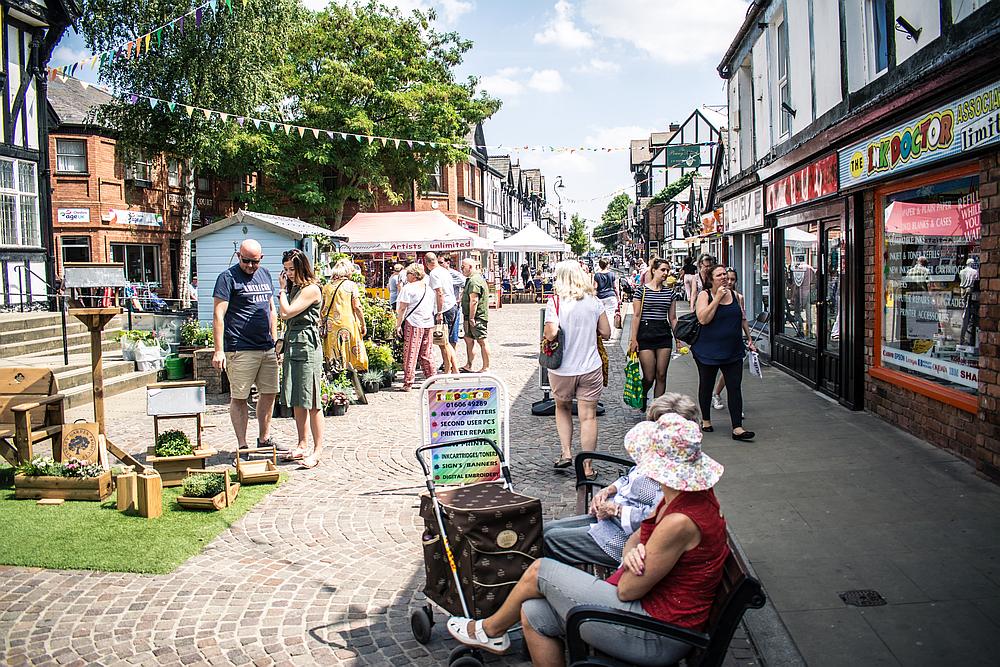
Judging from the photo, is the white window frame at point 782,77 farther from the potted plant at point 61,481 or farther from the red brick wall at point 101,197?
the red brick wall at point 101,197

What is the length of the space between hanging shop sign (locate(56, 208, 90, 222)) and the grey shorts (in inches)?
1218

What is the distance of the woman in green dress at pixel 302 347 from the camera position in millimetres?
7484

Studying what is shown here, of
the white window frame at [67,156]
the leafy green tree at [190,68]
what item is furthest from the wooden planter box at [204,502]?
the white window frame at [67,156]

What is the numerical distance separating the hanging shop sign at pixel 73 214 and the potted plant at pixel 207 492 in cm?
2707

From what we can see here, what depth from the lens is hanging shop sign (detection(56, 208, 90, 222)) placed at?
2955 centimetres

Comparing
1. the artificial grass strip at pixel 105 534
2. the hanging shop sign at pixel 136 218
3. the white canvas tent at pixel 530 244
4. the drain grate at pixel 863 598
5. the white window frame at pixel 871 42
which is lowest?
the drain grate at pixel 863 598

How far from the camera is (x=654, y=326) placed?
29.6 feet

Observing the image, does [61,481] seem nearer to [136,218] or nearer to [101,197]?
[101,197]

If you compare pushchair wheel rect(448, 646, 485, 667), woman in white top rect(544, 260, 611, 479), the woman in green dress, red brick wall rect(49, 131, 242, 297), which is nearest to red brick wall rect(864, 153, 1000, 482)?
woman in white top rect(544, 260, 611, 479)

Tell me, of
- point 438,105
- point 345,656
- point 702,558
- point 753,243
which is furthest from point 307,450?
point 438,105

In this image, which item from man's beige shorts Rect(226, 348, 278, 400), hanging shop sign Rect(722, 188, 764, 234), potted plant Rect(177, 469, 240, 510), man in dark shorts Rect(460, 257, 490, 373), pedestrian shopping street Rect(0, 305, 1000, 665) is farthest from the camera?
hanging shop sign Rect(722, 188, 764, 234)

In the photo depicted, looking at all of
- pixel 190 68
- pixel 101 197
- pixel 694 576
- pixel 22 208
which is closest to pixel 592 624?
pixel 694 576

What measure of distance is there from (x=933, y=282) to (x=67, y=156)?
99.9 feet

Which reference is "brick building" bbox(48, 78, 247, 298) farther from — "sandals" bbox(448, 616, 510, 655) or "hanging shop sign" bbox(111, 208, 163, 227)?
"sandals" bbox(448, 616, 510, 655)
